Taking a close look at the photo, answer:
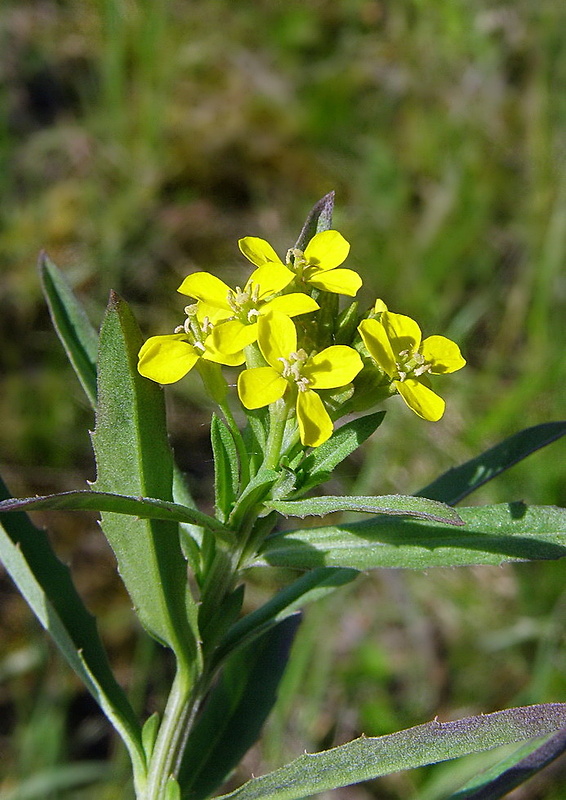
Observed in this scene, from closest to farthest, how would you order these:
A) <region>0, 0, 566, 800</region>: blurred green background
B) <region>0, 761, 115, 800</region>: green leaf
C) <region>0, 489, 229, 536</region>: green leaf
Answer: <region>0, 489, 229, 536</region>: green leaf
<region>0, 761, 115, 800</region>: green leaf
<region>0, 0, 566, 800</region>: blurred green background

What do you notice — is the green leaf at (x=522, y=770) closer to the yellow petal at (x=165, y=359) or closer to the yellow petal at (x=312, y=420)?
the yellow petal at (x=312, y=420)

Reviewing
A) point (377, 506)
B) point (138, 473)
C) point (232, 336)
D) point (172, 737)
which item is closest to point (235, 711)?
point (172, 737)

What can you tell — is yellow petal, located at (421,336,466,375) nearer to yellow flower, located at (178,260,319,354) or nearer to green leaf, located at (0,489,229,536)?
yellow flower, located at (178,260,319,354)

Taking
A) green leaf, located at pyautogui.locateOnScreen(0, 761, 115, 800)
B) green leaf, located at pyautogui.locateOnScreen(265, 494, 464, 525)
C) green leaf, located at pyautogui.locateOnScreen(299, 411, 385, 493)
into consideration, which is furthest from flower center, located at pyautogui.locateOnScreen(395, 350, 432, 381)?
green leaf, located at pyautogui.locateOnScreen(0, 761, 115, 800)

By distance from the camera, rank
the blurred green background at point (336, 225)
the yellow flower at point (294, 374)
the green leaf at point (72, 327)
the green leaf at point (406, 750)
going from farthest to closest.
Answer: the blurred green background at point (336, 225)
the green leaf at point (72, 327)
the yellow flower at point (294, 374)
the green leaf at point (406, 750)

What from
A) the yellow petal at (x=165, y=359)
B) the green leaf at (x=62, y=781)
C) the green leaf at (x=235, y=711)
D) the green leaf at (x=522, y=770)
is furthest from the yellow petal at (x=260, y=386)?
the green leaf at (x=62, y=781)

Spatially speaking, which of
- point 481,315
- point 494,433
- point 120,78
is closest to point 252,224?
point 120,78
